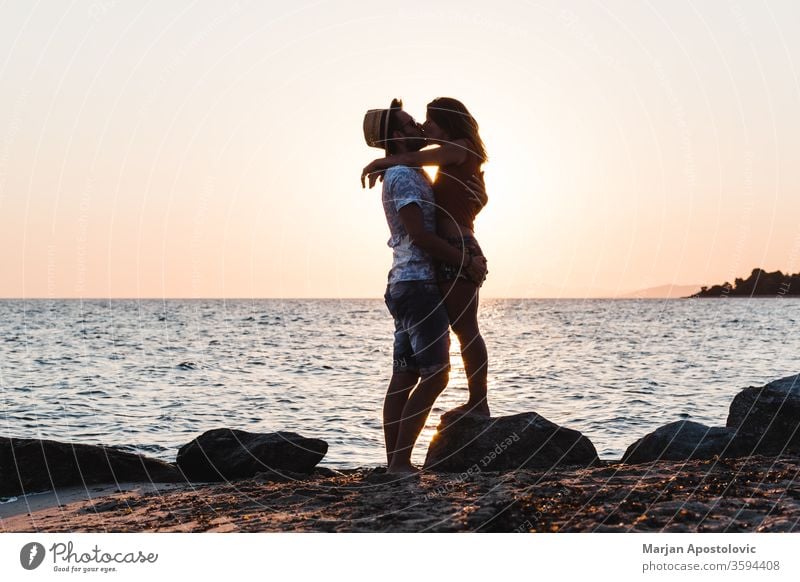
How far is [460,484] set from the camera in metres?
6.23

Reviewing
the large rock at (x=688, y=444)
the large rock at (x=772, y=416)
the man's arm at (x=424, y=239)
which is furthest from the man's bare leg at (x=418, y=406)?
the large rock at (x=772, y=416)

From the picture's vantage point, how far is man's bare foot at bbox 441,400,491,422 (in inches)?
299

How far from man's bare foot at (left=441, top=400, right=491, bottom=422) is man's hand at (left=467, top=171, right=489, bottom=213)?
1.79m

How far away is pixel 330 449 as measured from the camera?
12.2m

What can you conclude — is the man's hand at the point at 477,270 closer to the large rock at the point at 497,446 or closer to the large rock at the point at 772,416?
the large rock at the point at 497,446

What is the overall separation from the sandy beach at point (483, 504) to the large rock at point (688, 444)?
837 mm

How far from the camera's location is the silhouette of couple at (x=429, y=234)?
636 cm

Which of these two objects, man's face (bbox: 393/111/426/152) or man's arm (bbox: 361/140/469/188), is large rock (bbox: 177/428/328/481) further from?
man's face (bbox: 393/111/426/152)

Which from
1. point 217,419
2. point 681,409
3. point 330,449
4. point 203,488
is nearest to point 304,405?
point 217,419

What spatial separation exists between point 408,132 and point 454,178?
476 mm

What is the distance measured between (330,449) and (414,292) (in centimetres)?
628

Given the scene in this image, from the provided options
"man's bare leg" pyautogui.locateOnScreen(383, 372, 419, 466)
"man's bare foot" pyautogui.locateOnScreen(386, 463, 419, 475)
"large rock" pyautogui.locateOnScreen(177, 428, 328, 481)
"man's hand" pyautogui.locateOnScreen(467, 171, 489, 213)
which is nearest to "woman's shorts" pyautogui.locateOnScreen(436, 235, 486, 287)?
"man's hand" pyautogui.locateOnScreen(467, 171, 489, 213)
